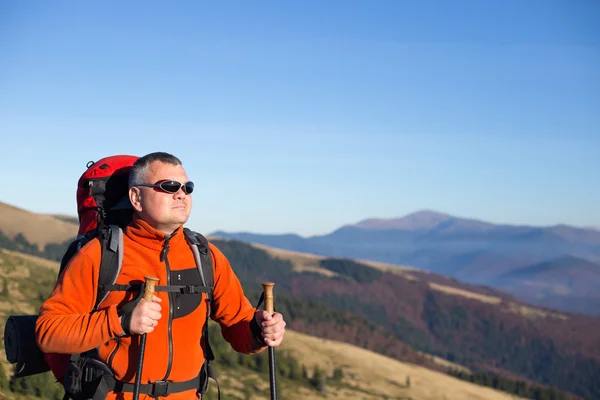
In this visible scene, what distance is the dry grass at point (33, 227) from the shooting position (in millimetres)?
104162

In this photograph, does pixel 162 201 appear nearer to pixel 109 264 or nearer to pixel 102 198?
pixel 109 264

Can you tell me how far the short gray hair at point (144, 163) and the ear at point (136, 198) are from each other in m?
0.05

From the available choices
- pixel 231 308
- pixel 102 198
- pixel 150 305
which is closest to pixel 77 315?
pixel 150 305

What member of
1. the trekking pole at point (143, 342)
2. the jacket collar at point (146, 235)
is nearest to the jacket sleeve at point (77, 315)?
the trekking pole at point (143, 342)

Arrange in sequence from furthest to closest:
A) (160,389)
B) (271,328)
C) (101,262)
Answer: (271,328) → (160,389) → (101,262)

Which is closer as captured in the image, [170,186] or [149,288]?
[149,288]

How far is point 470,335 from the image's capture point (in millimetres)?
195375

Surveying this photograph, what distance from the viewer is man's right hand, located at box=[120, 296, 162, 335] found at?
5180 millimetres

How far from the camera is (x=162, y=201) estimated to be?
5.78 m

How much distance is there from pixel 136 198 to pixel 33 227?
380 feet

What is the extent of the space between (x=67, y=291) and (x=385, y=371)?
42.6 m

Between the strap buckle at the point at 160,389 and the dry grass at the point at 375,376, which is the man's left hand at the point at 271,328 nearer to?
the strap buckle at the point at 160,389


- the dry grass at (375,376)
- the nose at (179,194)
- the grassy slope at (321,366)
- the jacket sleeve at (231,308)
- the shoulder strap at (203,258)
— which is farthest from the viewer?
the dry grass at (375,376)

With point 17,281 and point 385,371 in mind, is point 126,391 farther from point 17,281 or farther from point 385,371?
point 385,371
